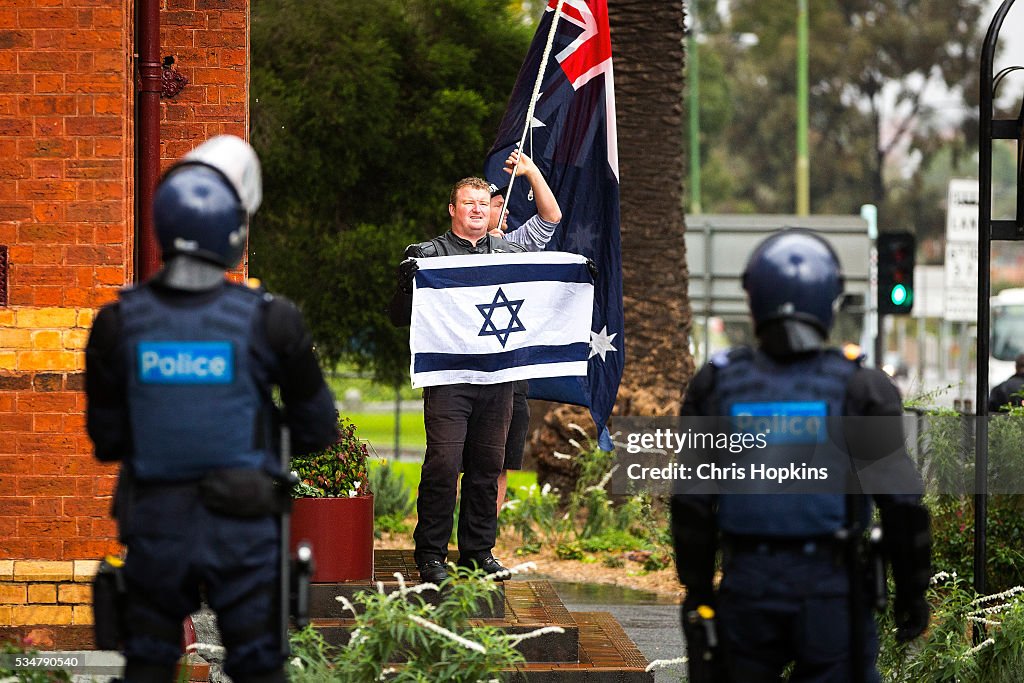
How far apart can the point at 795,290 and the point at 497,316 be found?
318 cm

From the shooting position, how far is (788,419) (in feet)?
14.3

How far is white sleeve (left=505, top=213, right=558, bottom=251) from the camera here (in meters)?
7.79

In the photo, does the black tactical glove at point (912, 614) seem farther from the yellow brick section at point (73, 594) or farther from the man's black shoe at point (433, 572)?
the yellow brick section at point (73, 594)

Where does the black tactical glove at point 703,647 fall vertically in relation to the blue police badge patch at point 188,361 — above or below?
below

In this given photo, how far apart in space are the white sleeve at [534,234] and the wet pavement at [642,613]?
86.9 inches

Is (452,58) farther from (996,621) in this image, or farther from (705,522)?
(705,522)

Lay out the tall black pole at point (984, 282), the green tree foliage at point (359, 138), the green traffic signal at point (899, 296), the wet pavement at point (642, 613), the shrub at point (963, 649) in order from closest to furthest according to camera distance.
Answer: the shrub at point (963, 649), the tall black pole at point (984, 282), the wet pavement at point (642, 613), the green tree foliage at point (359, 138), the green traffic signal at point (899, 296)

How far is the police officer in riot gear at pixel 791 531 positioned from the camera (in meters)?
4.30

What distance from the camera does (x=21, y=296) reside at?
6.84m

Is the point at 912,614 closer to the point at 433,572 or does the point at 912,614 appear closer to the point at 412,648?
the point at 412,648

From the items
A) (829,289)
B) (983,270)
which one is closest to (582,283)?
(983,270)

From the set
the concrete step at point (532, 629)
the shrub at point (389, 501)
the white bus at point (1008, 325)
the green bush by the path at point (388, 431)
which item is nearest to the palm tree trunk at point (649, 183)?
the shrub at point (389, 501)

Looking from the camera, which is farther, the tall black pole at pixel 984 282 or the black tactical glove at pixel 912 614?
the tall black pole at pixel 984 282

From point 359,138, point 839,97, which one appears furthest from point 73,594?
point 839,97
